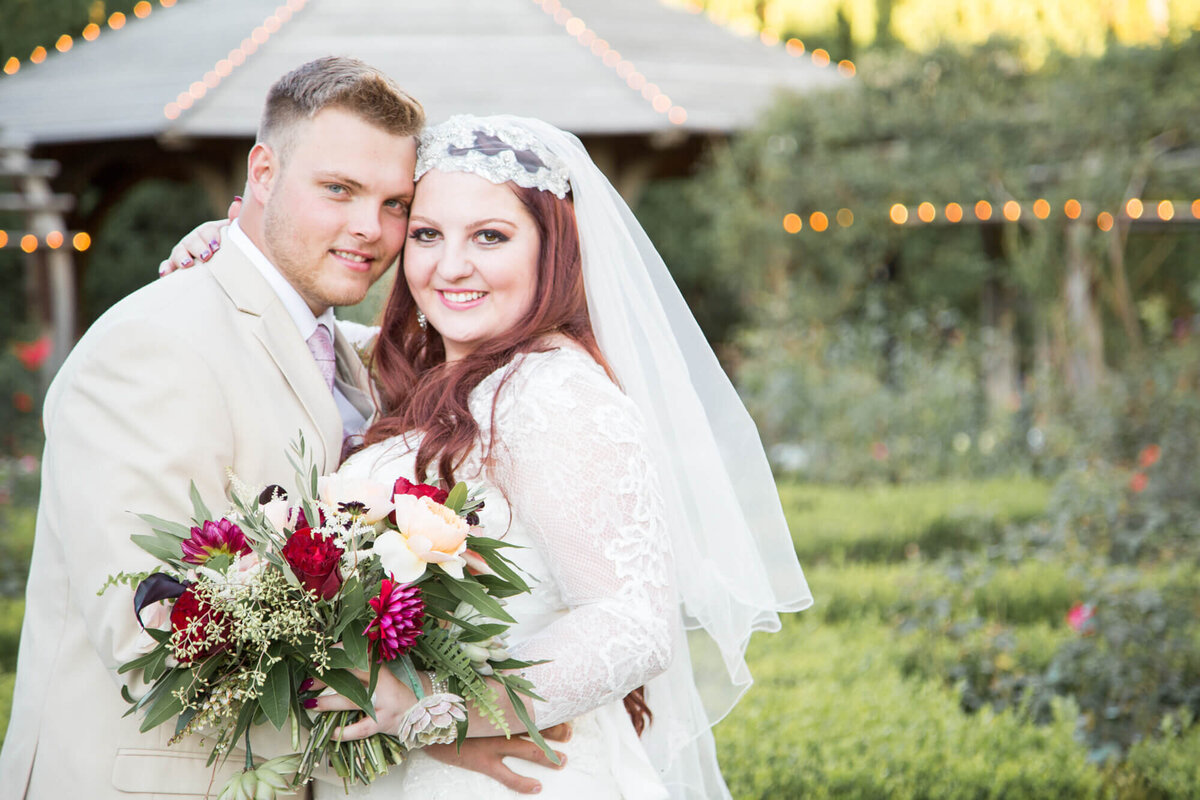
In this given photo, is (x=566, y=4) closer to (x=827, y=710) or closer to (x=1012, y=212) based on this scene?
(x=1012, y=212)

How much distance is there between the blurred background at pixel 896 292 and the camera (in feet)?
15.2

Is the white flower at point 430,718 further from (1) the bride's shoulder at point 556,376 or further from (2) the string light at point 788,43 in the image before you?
(2) the string light at point 788,43

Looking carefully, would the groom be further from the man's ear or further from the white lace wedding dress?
the white lace wedding dress

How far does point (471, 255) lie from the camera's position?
2730 millimetres

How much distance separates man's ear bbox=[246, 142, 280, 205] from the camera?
2805mm

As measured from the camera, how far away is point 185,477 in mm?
2289

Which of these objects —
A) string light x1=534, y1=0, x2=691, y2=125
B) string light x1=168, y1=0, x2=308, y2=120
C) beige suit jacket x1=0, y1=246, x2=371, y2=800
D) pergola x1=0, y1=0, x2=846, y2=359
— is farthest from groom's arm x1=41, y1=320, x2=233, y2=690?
string light x1=168, y1=0, x2=308, y2=120

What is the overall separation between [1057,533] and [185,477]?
575 cm

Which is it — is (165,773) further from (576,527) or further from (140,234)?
(140,234)

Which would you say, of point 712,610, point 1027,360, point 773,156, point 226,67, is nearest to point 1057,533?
point 712,610

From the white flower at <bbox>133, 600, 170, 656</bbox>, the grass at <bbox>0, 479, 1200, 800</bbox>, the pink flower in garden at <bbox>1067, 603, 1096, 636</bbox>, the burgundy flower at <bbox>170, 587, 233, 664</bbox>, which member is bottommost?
the grass at <bbox>0, 479, 1200, 800</bbox>

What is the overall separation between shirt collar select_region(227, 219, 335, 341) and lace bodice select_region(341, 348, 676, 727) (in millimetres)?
519

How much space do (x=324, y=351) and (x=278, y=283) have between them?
0.24m

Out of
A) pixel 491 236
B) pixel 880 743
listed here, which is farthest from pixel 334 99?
pixel 880 743
